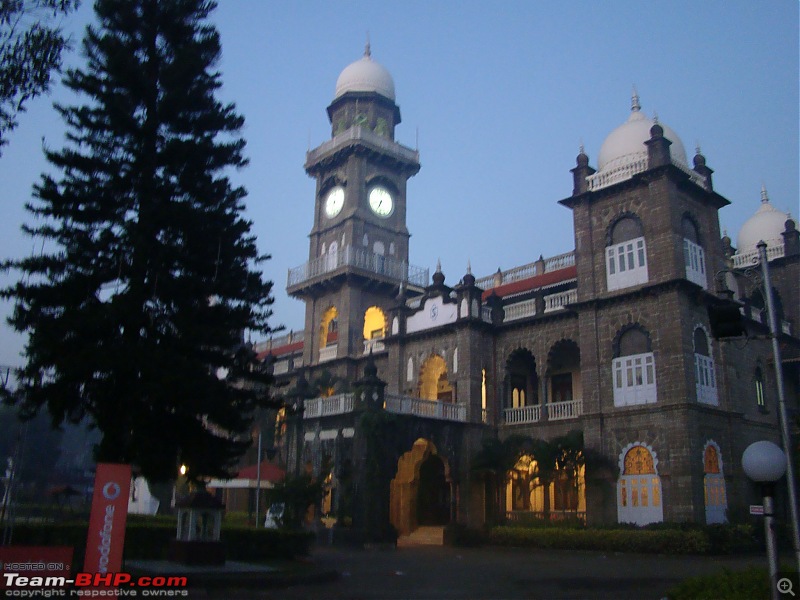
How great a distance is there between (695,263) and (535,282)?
7.79 meters

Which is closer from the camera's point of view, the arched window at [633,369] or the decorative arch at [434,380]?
the arched window at [633,369]

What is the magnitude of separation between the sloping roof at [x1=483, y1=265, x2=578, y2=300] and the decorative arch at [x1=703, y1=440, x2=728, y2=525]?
9137 mm

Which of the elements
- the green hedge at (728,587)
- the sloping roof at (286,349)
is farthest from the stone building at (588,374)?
the green hedge at (728,587)

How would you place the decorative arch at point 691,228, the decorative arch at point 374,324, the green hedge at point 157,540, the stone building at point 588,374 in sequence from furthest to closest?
the decorative arch at point 374,324 → the decorative arch at point 691,228 → the stone building at point 588,374 → the green hedge at point 157,540

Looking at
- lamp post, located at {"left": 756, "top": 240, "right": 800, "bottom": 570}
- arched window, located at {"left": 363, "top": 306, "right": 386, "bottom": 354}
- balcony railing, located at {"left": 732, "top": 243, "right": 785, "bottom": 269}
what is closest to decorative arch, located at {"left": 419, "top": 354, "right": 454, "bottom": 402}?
arched window, located at {"left": 363, "top": 306, "right": 386, "bottom": 354}

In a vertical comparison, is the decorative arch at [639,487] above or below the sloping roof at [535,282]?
below

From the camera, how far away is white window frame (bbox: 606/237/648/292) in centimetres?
2689

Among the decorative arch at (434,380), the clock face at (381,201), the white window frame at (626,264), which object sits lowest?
the decorative arch at (434,380)

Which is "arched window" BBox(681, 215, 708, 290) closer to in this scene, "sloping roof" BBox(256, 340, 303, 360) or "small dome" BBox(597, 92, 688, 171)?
"small dome" BBox(597, 92, 688, 171)

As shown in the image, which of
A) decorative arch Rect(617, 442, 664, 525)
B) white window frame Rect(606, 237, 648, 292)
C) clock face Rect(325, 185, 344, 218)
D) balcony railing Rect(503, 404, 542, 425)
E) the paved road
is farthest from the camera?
clock face Rect(325, 185, 344, 218)

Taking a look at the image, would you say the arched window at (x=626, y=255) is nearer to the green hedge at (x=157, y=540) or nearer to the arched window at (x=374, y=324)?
the arched window at (x=374, y=324)

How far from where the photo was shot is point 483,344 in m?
31.4

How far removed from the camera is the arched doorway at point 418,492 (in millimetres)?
30828

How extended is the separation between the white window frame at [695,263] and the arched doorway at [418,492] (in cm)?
1228
